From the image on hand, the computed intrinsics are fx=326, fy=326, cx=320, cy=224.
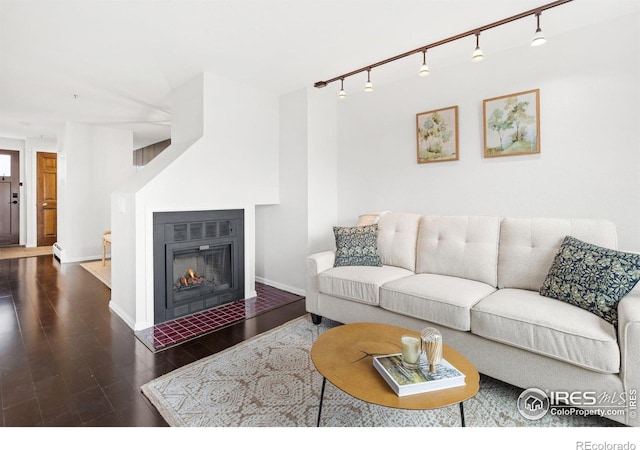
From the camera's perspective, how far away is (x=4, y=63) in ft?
9.84

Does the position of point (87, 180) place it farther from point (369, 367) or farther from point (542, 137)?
point (542, 137)

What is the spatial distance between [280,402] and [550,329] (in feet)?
4.76

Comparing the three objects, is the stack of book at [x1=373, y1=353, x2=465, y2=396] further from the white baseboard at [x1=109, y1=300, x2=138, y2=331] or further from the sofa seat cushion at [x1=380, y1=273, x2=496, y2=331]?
the white baseboard at [x1=109, y1=300, x2=138, y2=331]

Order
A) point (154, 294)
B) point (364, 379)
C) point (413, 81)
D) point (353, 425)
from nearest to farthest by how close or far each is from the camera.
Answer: point (364, 379), point (353, 425), point (154, 294), point (413, 81)

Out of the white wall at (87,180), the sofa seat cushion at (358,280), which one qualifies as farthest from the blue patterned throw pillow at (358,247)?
the white wall at (87,180)

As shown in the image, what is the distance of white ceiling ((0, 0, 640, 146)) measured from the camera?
214cm

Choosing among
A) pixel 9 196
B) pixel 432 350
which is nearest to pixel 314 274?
pixel 432 350

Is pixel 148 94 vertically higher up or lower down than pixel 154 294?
higher up

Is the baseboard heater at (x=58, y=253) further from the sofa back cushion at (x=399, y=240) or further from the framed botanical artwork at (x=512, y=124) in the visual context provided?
the framed botanical artwork at (x=512, y=124)

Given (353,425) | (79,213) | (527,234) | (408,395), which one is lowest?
(353,425)

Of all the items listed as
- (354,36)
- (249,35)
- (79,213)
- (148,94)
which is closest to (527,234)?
(354,36)

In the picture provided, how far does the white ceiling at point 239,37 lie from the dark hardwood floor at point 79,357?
2.33 m
